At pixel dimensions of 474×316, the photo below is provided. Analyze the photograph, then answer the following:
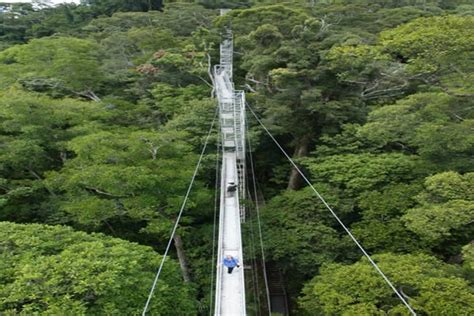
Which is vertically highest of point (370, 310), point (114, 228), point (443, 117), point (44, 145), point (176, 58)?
point (176, 58)

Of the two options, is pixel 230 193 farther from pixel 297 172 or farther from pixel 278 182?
pixel 278 182

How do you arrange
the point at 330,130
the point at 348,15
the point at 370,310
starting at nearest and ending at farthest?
the point at 370,310 < the point at 330,130 < the point at 348,15

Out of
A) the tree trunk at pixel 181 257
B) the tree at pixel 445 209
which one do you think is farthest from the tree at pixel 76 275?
the tree at pixel 445 209

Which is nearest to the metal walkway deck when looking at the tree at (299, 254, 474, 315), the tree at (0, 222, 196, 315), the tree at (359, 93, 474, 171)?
the tree at (0, 222, 196, 315)

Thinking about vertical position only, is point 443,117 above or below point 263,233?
above

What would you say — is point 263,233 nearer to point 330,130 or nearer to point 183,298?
point 183,298

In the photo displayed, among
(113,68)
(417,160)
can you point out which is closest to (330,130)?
(417,160)
